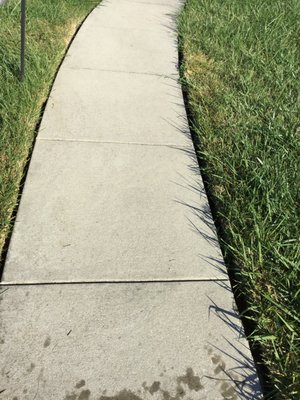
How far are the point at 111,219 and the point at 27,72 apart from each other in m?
1.91

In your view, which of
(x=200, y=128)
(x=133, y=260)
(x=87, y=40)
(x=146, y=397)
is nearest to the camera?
(x=146, y=397)

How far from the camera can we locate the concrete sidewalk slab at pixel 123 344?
5.33 ft

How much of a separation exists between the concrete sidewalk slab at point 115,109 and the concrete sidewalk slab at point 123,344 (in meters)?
1.42

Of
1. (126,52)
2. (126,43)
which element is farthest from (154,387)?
(126,43)

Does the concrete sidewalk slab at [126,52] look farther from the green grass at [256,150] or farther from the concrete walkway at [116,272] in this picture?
the concrete walkway at [116,272]

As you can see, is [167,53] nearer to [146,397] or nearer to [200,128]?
[200,128]

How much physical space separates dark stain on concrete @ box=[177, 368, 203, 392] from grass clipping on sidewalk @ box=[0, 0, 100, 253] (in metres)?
1.17

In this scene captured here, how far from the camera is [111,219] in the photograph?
237 cm

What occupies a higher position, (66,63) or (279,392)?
(66,63)

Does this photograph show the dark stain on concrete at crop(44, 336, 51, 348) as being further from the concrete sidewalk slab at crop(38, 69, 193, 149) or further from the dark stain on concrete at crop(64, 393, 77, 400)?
the concrete sidewalk slab at crop(38, 69, 193, 149)

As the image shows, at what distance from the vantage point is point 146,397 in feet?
5.26

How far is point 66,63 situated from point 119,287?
275 centimetres

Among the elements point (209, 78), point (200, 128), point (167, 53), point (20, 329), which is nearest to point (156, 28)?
point (167, 53)

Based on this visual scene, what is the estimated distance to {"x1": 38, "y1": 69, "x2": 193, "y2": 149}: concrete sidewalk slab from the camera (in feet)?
10.2
